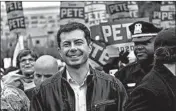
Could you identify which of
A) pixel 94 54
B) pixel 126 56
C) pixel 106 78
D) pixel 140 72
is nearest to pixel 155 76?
pixel 106 78

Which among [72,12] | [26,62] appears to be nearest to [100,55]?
[26,62]

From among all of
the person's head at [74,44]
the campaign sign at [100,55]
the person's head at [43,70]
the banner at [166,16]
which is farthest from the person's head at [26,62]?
the banner at [166,16]

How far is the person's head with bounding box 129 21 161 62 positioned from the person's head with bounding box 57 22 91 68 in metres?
1.74

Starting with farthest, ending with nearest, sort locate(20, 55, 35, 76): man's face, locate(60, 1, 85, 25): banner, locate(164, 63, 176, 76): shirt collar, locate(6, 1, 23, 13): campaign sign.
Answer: locate(6, 1, 23, 13): campaign sign → locate(60, 1, 85, 25): banner → locate(20, 55, 35, 76): man's face → locate(164, 63, 176, 76): shirt collar

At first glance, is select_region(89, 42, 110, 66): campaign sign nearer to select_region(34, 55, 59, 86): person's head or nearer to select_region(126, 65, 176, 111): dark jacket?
select_region(34, 55, 59, 86): person's head

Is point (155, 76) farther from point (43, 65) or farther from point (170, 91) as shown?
point (43, 65)

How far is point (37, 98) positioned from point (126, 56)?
4.89 m

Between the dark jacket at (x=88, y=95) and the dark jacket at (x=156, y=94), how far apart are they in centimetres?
76

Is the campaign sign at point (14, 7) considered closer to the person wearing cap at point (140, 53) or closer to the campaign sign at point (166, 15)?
the campaign sign at point (166, 15)

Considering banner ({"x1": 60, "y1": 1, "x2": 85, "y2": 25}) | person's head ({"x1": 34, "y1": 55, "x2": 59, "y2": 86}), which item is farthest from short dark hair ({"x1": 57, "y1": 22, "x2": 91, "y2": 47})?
banner ({"x1": 60, "y1": 1, "x2": 85, "y2": 25})

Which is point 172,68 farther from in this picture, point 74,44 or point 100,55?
point 100,55

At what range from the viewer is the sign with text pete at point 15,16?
13.3 metres

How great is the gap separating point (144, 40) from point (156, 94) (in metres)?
2.88

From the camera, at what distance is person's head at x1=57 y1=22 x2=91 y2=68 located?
13.3ft
